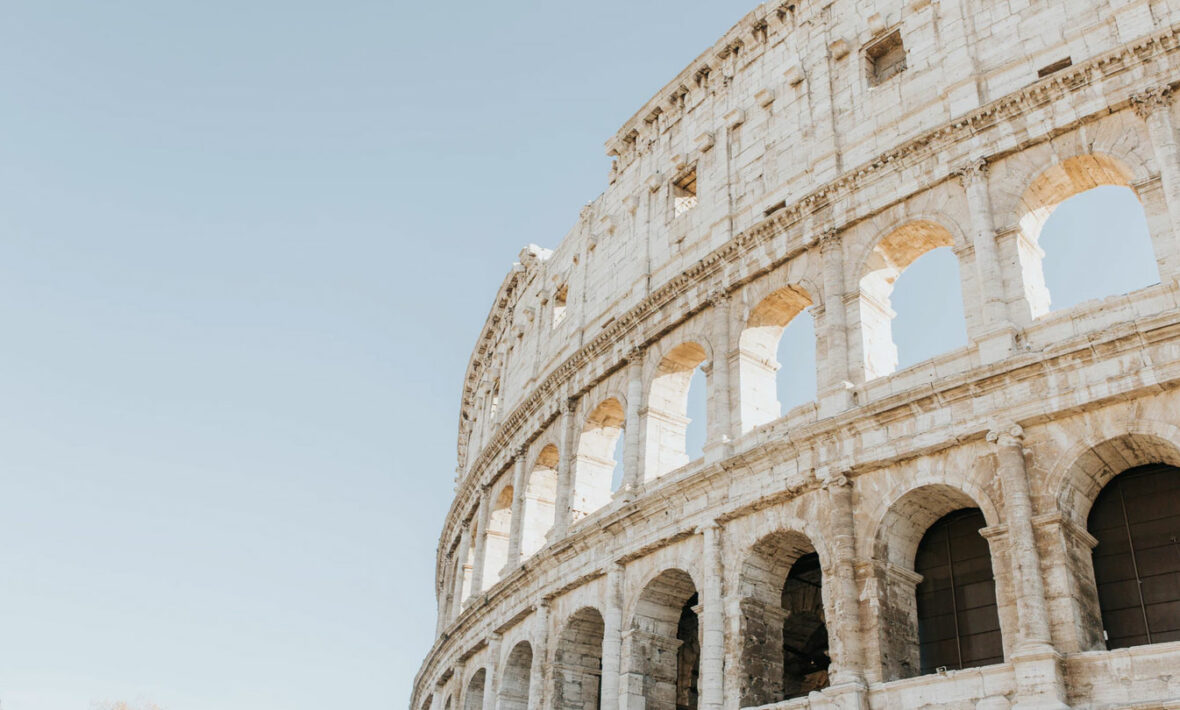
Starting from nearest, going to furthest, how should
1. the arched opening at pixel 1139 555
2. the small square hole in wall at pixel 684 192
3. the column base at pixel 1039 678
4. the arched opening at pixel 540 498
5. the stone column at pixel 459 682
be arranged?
the column base at pixel 1039 678 → the arched opening at pixel 1139 555 → the small square hole in wall at pixel 684 192 → the arched opening at pixel 540 498 → the stone column at pixel 459 682

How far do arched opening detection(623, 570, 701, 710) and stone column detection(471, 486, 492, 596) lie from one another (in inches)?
295

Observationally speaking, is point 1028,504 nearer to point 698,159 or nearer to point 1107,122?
point 1107,122

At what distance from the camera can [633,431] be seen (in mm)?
19109

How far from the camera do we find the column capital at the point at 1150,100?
45.7 ft

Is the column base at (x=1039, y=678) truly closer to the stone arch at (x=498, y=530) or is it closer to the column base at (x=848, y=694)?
the column base at (x=848, y=694)

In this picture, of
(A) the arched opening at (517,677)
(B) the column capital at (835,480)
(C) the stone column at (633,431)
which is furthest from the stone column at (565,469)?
(B) the column capital at (835,480)

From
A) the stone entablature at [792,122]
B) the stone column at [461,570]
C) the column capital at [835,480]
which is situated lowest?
the column capital at [835,480]

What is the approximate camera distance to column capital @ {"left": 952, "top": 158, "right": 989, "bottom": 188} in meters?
15.2

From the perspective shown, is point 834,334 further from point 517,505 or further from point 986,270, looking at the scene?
point 517,505

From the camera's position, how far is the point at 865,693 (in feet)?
42.8

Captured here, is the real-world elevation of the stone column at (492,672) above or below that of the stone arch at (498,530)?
below

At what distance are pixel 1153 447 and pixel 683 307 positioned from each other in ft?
27.7

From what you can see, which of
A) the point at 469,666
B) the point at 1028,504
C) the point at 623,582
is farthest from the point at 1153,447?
the point at 469,666

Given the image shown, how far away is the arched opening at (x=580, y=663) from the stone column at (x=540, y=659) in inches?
10.6
